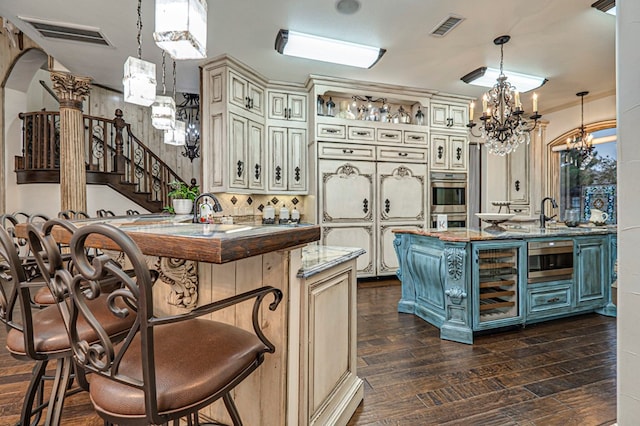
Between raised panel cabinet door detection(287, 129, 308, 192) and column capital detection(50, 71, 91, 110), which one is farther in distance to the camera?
raised panel cabinet door detection(287, 129, 308, 192)

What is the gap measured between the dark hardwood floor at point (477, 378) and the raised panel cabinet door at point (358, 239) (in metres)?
1.80

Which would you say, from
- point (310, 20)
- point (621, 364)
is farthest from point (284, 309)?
point (310, 20)

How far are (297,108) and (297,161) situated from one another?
31.9 inches

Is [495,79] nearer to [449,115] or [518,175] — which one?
[449,115]

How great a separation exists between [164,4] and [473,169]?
634 centimetres

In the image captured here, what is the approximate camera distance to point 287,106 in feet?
15.5

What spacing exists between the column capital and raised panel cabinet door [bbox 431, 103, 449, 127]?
5.26 metres

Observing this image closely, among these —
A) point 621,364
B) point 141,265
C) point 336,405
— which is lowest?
point 336,405

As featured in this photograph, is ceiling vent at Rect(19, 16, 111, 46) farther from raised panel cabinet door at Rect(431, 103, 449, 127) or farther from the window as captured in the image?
the window

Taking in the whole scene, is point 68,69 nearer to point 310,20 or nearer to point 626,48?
point 310,20

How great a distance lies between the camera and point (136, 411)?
742 mm

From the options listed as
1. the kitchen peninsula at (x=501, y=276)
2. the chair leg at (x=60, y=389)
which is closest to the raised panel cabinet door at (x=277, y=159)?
the kitchen peninsula at (x=501, y=276)

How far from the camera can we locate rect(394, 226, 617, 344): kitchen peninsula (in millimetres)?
2637

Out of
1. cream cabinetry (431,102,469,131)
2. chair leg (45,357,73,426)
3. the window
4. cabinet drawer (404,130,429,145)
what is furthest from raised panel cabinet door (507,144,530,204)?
chair leg (45,357,73,426)
